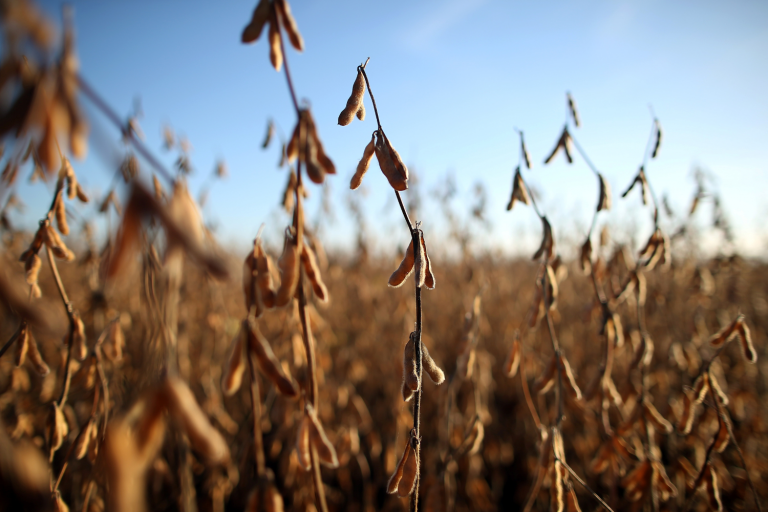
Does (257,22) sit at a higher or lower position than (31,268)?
higher

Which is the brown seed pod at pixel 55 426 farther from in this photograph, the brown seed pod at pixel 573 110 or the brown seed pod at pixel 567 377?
the brown seed pod at pixel 573 110

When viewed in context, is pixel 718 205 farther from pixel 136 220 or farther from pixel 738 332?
pixel 136 220

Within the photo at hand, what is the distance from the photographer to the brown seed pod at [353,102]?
770 mm

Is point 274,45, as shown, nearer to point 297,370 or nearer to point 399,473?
point 399,473

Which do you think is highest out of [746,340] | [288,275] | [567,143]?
[567,143]

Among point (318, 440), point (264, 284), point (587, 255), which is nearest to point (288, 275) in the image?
point (264, 284)

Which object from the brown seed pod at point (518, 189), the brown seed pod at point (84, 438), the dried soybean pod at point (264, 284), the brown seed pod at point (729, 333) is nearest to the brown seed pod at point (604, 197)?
the brown seed pod at point (518, 189)

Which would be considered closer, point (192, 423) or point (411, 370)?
point (192, 423)

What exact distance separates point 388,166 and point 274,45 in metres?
0.34

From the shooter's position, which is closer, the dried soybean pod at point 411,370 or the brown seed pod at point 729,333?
the dried soybean pod at point 411,370

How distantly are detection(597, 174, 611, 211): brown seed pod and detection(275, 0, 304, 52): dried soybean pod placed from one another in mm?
1123

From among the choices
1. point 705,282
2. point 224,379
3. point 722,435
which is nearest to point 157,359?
point 224,379

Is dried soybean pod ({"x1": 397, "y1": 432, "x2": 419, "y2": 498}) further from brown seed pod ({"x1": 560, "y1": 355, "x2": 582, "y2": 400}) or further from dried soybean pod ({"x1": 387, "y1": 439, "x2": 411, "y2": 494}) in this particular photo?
brown seed pod ({"x1": 560, "y1": 355, "x2": 582, "y2": 400})

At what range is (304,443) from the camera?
737mm
